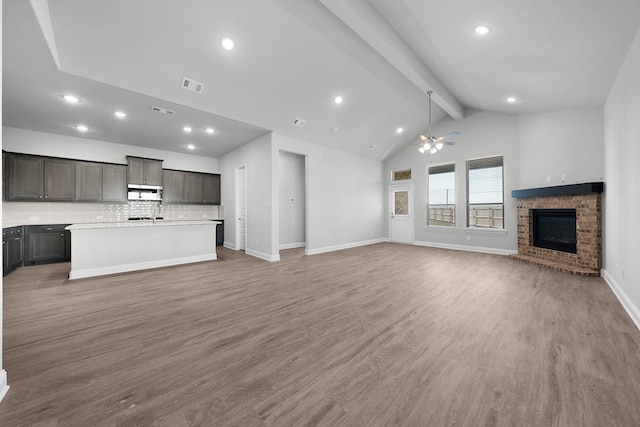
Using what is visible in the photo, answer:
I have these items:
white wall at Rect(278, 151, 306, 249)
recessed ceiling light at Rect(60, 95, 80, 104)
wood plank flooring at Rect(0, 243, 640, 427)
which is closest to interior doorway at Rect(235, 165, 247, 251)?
white wall at Rect(278, 151, 306, 249)

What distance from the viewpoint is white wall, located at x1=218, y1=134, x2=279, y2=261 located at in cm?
559

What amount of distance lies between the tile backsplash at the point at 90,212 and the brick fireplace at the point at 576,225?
810cm

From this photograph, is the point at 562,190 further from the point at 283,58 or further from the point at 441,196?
the point at 283,58

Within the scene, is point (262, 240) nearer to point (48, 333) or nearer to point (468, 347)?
point (48, 333)

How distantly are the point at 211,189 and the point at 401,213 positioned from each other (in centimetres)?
617

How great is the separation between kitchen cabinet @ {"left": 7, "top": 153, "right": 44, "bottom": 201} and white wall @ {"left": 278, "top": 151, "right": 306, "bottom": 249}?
17.0ft

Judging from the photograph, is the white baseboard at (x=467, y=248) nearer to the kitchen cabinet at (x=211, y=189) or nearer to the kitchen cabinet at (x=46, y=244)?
the kitchen cabinet at (x=211, y=189)

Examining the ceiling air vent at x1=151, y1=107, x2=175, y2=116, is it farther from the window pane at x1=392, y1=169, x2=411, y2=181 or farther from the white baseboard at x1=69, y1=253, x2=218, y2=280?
the window pane at x1=392, y1=169, x2=411, y2=181

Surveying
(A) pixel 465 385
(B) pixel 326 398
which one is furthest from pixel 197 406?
(A) pixel 465 385

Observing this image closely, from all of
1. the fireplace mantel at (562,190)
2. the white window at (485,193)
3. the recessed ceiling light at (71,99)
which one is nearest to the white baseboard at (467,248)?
the white window at (485,193)

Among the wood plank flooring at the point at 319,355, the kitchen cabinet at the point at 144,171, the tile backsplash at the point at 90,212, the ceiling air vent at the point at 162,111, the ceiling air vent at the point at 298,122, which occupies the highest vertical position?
the ceiling air vent at the point at 298,122

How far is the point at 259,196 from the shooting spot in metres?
5.94

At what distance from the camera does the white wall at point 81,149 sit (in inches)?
206

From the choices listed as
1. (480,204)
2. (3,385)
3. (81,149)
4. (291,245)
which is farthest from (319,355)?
(81,149)
